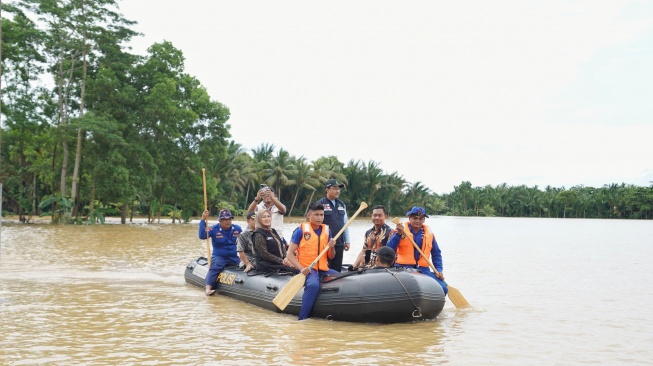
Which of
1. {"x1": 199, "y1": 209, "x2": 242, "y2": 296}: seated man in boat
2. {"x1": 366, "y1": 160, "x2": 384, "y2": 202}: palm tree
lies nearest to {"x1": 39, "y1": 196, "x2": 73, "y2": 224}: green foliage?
{"x1": 199, "y1": 209, "x2": 242, "y2": 296}: seated man in boat

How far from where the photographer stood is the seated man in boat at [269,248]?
27.7 ft

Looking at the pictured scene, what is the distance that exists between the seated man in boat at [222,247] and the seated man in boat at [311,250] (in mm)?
2282

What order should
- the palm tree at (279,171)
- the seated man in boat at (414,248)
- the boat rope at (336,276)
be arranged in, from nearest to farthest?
the boat rope at (336,276) → the seated man in boat at (414,248) → the palm tree at (279,171)

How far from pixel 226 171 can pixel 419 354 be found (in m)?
42.4

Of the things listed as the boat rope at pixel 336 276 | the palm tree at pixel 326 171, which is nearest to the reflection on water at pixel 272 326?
the boat rope at pixel 336 276

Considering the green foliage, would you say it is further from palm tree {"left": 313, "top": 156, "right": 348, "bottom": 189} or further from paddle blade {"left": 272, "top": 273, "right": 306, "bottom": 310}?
palm tree {"left": 313, "top": 156, "right": 348, "bottom": 189}

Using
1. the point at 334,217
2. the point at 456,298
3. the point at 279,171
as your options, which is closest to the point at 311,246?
the point at 334,217

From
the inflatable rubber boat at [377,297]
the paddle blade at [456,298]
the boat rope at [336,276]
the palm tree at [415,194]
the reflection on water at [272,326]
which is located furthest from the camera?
the palm tree at [415,194]

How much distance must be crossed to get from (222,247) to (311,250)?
2.60 metres

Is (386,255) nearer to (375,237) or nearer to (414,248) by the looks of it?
(414,248)

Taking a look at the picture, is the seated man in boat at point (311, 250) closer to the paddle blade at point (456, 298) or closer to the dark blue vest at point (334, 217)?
the dark blue vest at point (334, 217)

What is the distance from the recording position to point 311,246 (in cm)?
780

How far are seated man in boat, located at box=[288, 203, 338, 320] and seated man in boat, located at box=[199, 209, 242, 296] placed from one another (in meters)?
2.28

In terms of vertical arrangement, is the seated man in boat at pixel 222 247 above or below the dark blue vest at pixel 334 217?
below
